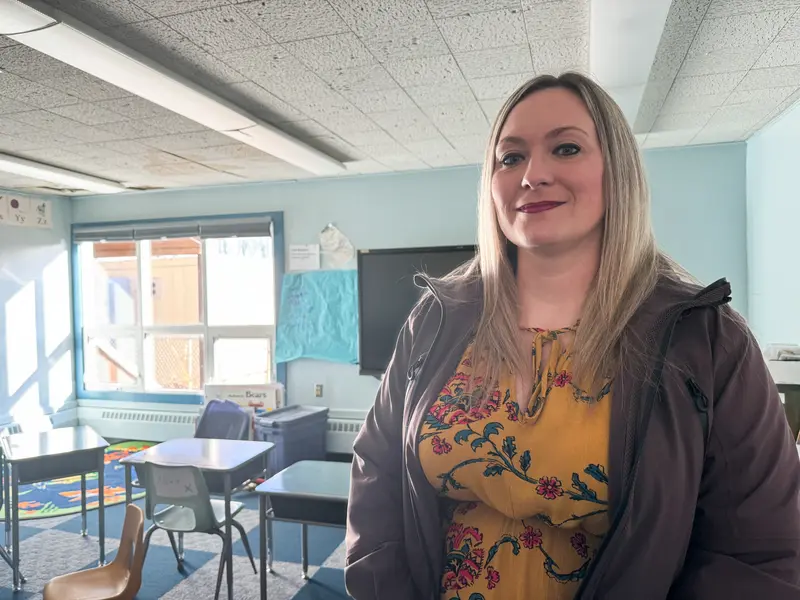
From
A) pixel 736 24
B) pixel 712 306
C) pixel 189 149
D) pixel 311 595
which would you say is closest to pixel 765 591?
pixel 712 306

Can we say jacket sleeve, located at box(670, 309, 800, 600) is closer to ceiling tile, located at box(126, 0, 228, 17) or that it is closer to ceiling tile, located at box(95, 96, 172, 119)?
ceiling tile, located at box(126, 0, 228, 17)

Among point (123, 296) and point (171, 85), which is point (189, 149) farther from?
point (123, 296)

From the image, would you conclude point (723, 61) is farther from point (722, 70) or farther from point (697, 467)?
point (697, 467)

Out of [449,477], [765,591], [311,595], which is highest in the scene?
[449,477]

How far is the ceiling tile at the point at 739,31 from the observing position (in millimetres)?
2000

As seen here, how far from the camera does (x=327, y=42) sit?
2127 mm

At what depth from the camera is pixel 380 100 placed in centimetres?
282

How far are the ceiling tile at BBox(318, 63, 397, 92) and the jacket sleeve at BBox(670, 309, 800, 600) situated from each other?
196 centimetres

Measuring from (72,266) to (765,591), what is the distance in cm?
628

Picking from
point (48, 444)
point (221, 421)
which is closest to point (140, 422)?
point (221, 421)

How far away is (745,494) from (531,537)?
0.31m

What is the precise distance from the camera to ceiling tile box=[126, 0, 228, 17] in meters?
1.81

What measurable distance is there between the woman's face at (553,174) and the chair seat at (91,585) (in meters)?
2.15

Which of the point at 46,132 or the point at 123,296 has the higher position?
the point at 46,132
